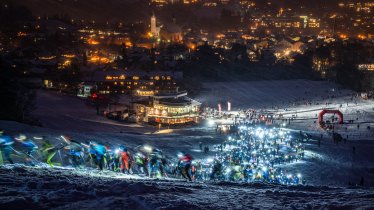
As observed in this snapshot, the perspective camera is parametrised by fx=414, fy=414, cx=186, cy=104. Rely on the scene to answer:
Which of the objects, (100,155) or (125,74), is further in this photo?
(125,74)

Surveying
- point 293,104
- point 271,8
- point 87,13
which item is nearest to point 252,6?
point 271,8

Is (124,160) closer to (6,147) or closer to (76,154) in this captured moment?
(76,154)

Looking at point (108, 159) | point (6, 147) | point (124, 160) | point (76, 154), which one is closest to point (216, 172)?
point (124, 160)

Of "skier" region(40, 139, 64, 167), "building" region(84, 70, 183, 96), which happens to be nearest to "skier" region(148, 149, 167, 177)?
A: "skier" region(40, 139, 64, 167)

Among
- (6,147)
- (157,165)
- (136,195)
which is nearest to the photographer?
(136,195)

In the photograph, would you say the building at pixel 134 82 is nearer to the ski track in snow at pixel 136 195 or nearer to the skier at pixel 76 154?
the skier at pixel 76 154

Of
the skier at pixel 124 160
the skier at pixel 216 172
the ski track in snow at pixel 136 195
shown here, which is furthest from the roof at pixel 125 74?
the ski track in snow at pixel 136 195

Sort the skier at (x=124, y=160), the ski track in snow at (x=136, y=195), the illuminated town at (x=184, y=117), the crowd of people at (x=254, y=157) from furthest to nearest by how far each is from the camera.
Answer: the crowd of people at (x=254, y=157) < the skier at (x=124, y=160) < the illuminated town at (x=184, y=117) < the ski track in snow at (x=136, y=195)
